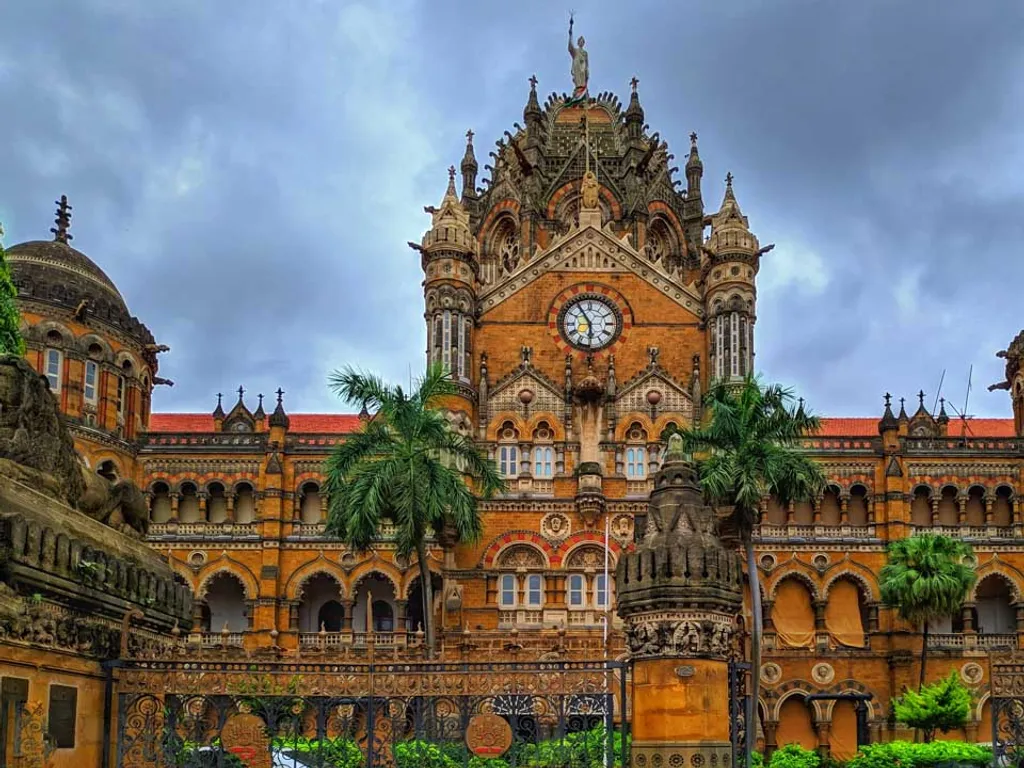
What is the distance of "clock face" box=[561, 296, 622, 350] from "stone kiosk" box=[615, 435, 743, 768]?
133ft

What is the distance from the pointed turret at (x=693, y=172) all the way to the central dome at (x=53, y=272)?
1558 inches

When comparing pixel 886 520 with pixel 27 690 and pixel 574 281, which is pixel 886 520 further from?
pixel 27 690

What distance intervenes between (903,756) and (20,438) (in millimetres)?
27269

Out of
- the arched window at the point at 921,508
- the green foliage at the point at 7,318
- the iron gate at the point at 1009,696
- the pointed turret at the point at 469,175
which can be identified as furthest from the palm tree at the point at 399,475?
the pointed turret at the point at 469,175

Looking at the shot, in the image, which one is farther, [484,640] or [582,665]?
[484,640]

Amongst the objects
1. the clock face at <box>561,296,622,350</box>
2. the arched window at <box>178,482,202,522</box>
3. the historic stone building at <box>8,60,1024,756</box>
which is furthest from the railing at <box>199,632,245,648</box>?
the clock face at <box>561,296,622,350</box>

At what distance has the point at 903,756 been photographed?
3312cm

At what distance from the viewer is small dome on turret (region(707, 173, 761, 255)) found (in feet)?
182

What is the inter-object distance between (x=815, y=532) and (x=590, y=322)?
13608 mm

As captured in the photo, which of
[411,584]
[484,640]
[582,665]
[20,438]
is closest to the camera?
[20,438]

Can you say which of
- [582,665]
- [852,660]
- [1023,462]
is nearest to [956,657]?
[852,660]

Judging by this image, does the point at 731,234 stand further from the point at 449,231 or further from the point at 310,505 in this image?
the point at 310,505

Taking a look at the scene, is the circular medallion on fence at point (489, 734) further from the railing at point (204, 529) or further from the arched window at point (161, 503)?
the arched window at point (161, 503)

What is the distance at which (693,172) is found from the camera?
3113 inches
